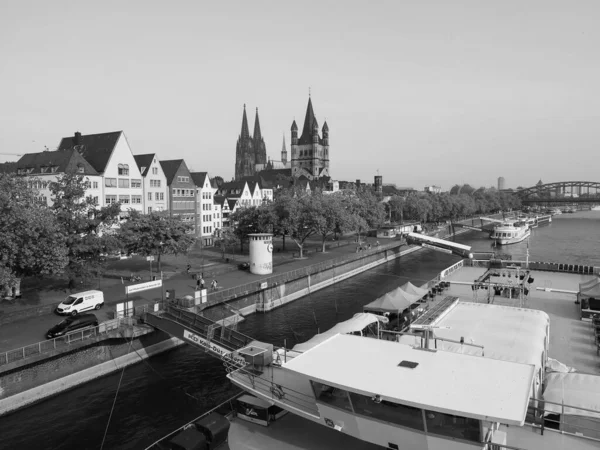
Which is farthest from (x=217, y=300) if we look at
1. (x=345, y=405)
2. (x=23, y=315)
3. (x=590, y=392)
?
(x=590, y=392)

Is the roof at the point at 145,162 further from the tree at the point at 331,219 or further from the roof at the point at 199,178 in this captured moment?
the tree at the point at 331,219

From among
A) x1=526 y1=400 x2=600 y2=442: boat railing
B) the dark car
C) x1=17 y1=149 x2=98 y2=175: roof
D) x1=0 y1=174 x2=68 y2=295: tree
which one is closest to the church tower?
x1=17 y1=149 x2=98 y2=175: roof

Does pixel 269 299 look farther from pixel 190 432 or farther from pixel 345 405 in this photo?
pixel 345 405

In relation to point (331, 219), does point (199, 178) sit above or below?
above

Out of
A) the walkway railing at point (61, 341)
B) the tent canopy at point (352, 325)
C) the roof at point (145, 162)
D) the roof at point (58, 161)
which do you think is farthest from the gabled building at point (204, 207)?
the tent canopy at point (352, 325)

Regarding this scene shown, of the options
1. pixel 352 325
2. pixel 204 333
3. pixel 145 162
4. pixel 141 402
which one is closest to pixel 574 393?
pixel 352 325

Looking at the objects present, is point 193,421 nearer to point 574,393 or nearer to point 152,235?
point 574,393
